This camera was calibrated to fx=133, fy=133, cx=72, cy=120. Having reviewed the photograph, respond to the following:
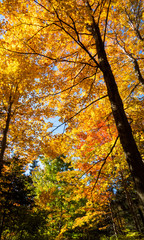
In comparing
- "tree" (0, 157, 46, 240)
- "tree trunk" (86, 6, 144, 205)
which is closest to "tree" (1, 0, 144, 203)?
"tree trunk" (86, 6, 144, 205)

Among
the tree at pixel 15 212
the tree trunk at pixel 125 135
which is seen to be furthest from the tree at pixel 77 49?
the tree at pixel 15 212

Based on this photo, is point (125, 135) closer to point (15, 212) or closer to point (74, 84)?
point (74, 84)

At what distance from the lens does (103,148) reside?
4.37 meters

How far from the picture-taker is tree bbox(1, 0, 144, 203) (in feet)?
8.21

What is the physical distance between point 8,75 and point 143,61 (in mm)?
7257

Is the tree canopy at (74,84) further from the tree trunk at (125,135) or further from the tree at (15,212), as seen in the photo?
the tree at (15,212)

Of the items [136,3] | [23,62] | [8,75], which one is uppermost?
[136,3]

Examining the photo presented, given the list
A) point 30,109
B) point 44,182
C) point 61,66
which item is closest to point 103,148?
point 30,109

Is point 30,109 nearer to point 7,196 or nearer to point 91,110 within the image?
point 91,110

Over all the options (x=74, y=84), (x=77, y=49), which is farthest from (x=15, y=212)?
(x=77, y=49)

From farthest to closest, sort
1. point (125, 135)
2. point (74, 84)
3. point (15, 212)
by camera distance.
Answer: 1. point (15, 212)
2. point (74, 84)
3. point (125, 135)

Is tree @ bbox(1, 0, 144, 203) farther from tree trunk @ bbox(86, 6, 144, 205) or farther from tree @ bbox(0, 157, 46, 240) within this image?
tree @ bbox(0, 157, 46, 240)

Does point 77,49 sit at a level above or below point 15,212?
above

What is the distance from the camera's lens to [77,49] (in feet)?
16.2
